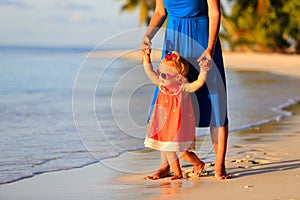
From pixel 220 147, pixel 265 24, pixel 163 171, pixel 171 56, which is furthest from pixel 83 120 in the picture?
pixel 265 24

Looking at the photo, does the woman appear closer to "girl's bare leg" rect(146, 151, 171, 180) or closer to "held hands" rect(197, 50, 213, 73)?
"held hands" rect(197, 50, 213, 73)

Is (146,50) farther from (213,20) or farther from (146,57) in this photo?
(213,20)

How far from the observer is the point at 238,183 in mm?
4641

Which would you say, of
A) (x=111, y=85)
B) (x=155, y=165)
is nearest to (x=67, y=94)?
(x=111, y=85)

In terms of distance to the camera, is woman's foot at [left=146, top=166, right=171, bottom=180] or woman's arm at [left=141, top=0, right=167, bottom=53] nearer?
woman's arm at [left=141, top=0, right=167, bottom=53]

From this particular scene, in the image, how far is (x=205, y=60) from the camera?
15.0 ft

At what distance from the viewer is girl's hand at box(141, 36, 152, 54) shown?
186 inches

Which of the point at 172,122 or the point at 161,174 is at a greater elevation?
the point at 172,122

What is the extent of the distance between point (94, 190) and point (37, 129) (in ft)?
12.3

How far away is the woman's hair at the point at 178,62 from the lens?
466 centimetres

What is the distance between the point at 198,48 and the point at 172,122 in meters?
0.53

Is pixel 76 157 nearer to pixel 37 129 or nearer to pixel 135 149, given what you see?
pixel 135 149

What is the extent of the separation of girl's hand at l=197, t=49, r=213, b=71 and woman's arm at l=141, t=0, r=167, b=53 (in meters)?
0.38

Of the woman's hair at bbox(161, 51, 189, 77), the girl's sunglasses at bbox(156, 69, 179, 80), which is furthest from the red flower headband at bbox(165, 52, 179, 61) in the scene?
the girl's sunglasses at bbox(156, 69, 179, 80)
